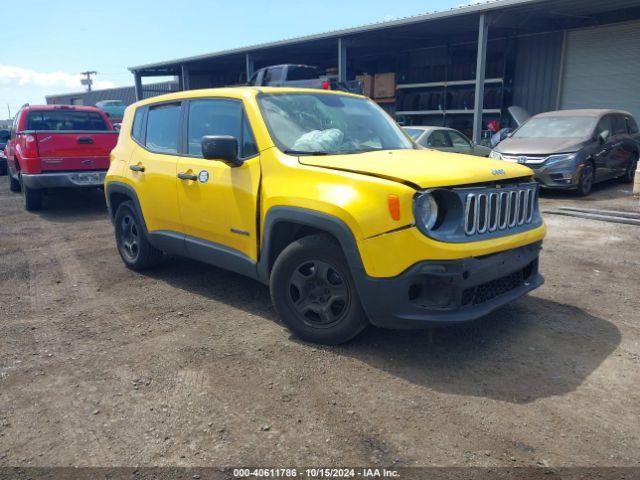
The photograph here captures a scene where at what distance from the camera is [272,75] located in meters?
16.1

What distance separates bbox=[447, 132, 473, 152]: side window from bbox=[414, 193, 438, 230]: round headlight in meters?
9.04

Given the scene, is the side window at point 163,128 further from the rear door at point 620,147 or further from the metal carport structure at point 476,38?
the metal carport structure at point 476,38

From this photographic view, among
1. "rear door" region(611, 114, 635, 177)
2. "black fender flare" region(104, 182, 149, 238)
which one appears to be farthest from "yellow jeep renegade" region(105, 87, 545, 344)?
"rear door" region(611, 114, 635, 177)

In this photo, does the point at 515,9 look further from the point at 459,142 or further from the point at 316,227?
the point at 316,227

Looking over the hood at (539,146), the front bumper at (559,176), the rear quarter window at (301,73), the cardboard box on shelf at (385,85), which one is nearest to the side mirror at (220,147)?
the front bumper at (559,176)

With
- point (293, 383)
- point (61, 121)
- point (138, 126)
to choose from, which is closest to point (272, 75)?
point (61, 121)

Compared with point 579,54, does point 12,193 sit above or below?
below

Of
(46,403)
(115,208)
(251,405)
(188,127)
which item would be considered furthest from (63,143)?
(251,405)

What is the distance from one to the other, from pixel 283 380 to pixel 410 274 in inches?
39.9

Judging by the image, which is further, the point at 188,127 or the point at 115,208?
the point at 115,208

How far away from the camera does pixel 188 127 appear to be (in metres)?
4.70

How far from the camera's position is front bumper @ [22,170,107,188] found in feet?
29.3

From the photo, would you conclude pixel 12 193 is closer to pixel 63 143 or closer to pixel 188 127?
pixel 63 143

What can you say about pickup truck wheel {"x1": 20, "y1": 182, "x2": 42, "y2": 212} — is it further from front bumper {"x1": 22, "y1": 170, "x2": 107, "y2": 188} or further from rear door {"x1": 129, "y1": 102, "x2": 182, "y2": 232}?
rear door {"x1": 129, "y1": 102, "x2": 182, "y2": 232}
